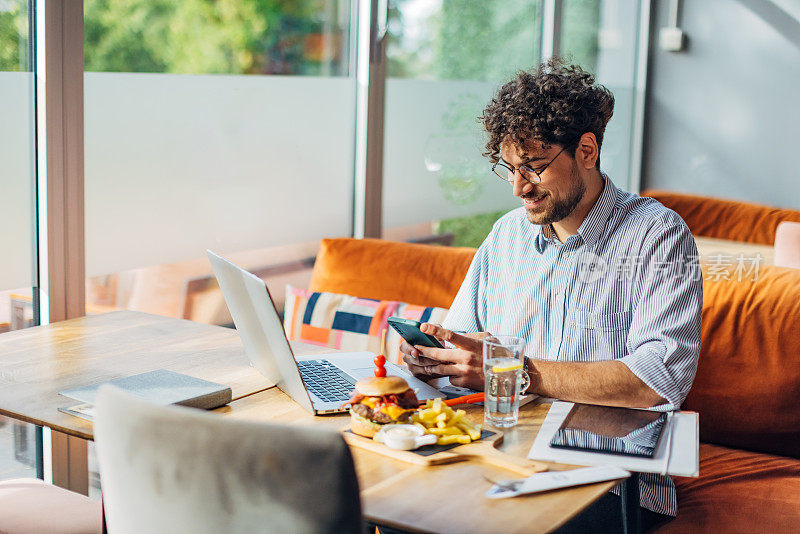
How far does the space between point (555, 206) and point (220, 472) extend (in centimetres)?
113

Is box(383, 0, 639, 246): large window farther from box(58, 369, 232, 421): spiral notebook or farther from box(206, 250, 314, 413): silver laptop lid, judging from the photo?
box(58, 369, 232, 421): spiral notebook

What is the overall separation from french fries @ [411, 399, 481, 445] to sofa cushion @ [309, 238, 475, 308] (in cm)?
112

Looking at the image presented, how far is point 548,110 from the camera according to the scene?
1883 mm

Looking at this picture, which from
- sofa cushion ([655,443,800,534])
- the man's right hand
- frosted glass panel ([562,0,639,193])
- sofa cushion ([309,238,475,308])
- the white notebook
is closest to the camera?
the white notebook

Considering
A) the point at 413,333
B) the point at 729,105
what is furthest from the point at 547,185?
the point at 729,105

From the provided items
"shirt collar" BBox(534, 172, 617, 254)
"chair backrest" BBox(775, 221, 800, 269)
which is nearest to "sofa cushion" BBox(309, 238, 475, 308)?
"shirt collar" BBox(534, 172, 617, 254)

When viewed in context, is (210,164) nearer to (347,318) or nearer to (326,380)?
(347,318)

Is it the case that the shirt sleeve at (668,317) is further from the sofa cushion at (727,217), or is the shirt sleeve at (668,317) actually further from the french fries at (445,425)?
the sofa cushion at (727,217)

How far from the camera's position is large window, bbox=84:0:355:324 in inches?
91.1

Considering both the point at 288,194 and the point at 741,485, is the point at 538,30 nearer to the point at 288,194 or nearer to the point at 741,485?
the point at 288,194

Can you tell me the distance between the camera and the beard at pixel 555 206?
1861 millimetres

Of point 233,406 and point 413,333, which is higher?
point 413,333

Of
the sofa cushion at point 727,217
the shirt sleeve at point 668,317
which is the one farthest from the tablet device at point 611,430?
the sofa cushion at point 727,217

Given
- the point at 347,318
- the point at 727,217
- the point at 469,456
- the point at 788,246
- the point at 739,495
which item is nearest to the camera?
the point at 469,456
